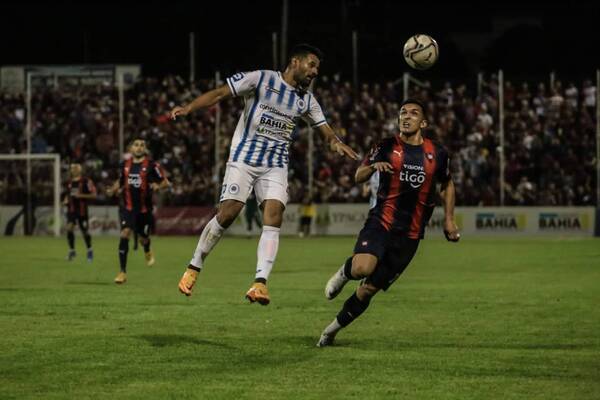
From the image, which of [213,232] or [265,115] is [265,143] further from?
[213,232]

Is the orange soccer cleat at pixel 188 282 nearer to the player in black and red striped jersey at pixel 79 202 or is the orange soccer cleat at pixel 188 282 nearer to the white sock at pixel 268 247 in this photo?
the white sock at pixel 268 247

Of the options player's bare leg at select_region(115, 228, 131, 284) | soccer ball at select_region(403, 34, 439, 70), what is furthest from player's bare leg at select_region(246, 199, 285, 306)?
player's bare leg at select_region(115, 228, 131, 284)

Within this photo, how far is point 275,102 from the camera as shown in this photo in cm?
1216

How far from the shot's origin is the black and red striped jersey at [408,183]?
445 inches

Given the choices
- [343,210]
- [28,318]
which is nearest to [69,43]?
[343,210]

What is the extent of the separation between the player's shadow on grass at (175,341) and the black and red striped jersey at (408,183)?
1.99 meters

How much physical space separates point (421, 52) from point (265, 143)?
2.20 metres

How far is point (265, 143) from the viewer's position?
1230 cm

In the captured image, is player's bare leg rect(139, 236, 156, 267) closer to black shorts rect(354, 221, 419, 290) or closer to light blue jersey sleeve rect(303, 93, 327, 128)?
light blue jersey sleeve rect(303, 93, 327, 128)

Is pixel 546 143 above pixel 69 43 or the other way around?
the other way around

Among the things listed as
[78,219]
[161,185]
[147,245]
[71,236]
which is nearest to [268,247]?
[161,185]

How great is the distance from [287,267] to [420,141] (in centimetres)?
1385

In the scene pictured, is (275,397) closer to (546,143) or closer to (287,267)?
(287,267)

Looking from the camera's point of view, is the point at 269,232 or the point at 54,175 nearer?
the point at 269,232
